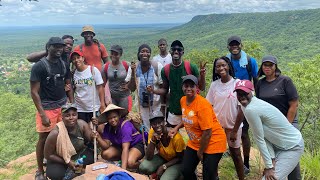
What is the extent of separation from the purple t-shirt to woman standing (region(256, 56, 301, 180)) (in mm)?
2064

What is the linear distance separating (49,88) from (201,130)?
2.38 metres

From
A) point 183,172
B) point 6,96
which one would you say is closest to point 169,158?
point 183,172

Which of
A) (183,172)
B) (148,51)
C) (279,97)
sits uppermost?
(148,51)

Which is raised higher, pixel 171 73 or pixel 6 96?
pixel 171 73

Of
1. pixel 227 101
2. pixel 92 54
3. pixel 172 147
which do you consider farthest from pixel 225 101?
pixel 92 54

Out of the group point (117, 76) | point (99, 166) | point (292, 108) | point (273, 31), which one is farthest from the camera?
point (273, 31)

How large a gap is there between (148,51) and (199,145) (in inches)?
75.2

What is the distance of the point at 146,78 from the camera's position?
16.5 ft

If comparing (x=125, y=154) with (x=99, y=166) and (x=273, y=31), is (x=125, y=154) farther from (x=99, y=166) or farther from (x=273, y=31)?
(x=273, y=31)

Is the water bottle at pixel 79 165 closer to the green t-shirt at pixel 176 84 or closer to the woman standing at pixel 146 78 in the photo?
the woman standing at pixel 146 78

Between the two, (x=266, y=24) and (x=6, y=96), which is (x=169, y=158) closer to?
(x=6, y=96)

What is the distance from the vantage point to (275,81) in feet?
12.1

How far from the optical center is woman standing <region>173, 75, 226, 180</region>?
3645 millimetres

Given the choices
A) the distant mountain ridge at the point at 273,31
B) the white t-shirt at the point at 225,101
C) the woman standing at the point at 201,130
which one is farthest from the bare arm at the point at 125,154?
the distant mountain ridge at the point at 273,31
